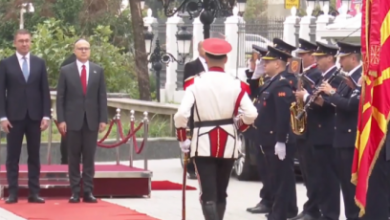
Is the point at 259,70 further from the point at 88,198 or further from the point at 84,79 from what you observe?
the point at 88,198

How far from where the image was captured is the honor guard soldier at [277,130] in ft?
37.1

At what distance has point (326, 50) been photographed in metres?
11.5

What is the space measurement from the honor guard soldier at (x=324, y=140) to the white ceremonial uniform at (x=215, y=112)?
4.04 ft

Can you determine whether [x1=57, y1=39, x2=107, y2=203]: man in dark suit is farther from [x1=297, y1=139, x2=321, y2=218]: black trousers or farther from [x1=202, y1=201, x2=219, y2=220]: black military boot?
→ [x1=202, y1=201, x2=219, y2=220]: black military boot

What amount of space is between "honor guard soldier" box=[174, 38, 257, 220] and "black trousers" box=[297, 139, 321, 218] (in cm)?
148

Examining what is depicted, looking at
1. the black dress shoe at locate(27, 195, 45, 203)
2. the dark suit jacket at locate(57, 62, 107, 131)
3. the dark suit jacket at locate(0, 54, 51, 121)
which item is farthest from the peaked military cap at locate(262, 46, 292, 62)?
the black dress shoe at locate(27, 195, 45, 203)

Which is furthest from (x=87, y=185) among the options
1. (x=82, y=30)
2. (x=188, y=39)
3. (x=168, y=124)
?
(x=82, y=30)

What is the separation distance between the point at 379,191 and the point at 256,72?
498 centimetres

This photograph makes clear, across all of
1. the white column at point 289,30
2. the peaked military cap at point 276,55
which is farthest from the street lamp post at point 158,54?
the peaked military cap at point 276,55

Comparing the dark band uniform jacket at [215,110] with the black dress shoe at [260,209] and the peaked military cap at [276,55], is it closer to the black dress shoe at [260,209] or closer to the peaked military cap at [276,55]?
the peaked military cap at [276,55]

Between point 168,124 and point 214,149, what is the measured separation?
38.3 feet

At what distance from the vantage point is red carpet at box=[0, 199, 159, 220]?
39.8 feet

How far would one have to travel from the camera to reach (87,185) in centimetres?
1349

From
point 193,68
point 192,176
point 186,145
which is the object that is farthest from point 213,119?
point 192,176
